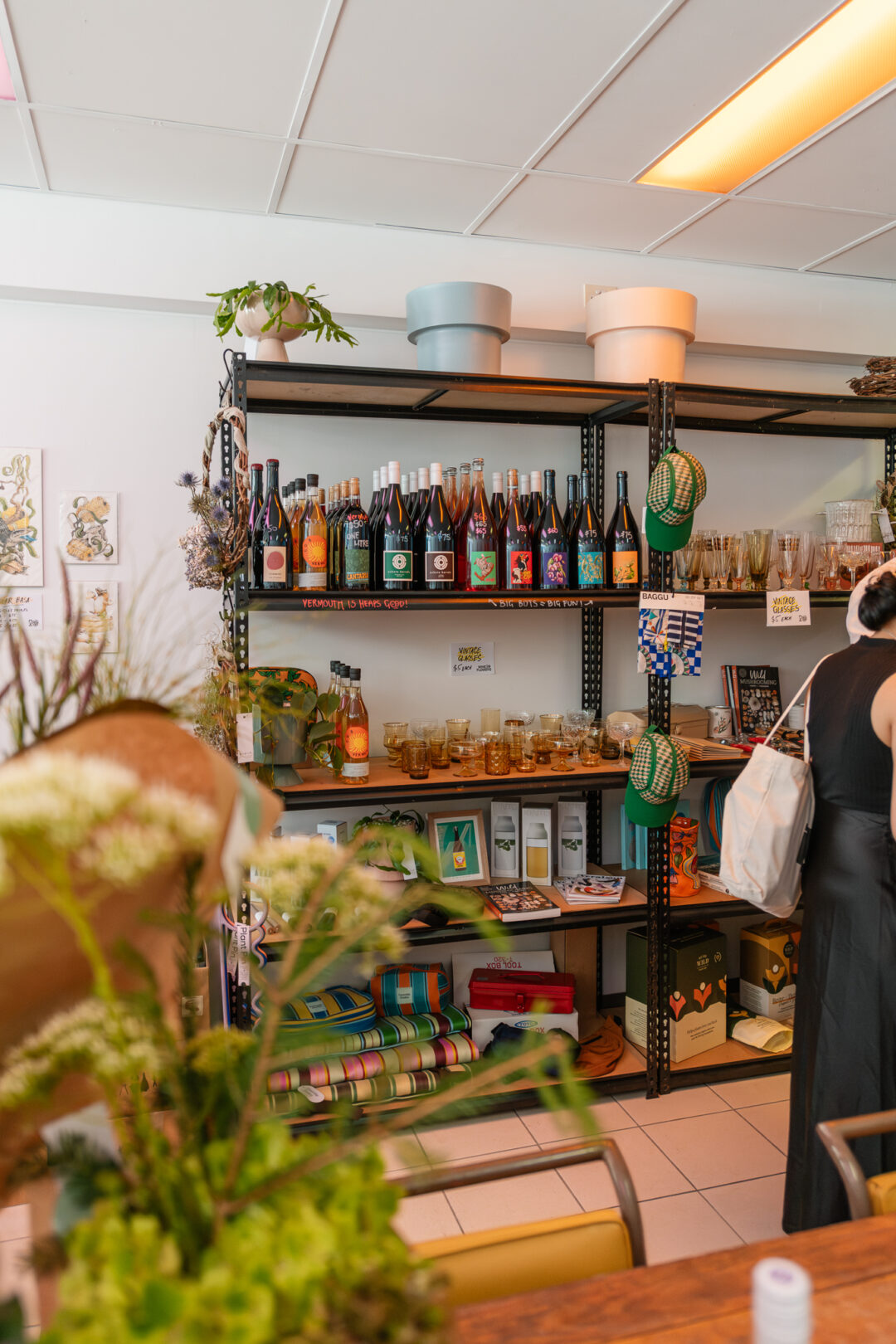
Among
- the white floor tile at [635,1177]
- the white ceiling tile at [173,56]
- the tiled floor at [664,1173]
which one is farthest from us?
the white floor tile at [635,1177]

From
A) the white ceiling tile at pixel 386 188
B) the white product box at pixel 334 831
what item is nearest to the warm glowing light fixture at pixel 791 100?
the white ceiling tile at pixel 386 188

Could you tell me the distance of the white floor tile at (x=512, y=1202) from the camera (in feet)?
7.98

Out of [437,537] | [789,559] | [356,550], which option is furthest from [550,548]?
[789,559]

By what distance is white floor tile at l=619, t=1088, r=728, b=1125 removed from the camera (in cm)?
295

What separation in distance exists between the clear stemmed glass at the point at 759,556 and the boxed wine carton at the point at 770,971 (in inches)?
51.0

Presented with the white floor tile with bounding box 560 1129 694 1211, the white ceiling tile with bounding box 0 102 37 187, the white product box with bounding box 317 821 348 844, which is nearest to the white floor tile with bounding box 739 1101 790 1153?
the white floor tile with bounding box 560 1129 694 1211

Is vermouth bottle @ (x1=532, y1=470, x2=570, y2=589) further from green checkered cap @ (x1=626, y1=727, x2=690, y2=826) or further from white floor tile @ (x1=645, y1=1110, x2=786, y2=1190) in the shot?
white floor tile @ (x1=645, y1=1110, x2=786, y2=1190)

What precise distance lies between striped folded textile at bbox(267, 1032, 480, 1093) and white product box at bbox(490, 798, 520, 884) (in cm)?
57

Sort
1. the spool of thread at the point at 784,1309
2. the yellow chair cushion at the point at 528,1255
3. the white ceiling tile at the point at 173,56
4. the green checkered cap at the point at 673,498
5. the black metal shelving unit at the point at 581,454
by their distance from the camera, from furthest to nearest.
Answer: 1. the green checkered cap at the point at 673,498
2. the black metal shelving unit at the point at 581,454
3. the white ceiling tile at the point at 173,56
4. the yellow chair cushion at the point at 528,1255
5. the spool of thread at the point at 784,1309

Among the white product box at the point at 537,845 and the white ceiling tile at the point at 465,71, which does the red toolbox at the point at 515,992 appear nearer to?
the white product box at the point at 537,845

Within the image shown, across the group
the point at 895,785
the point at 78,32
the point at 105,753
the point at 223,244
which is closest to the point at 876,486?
the point at 895,785

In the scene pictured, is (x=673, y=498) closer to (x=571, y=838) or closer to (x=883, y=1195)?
(x=571, y=838)

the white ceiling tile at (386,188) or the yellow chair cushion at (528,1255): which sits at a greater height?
the white ceiling tile at (386,188)

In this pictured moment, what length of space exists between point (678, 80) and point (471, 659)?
1815mm
